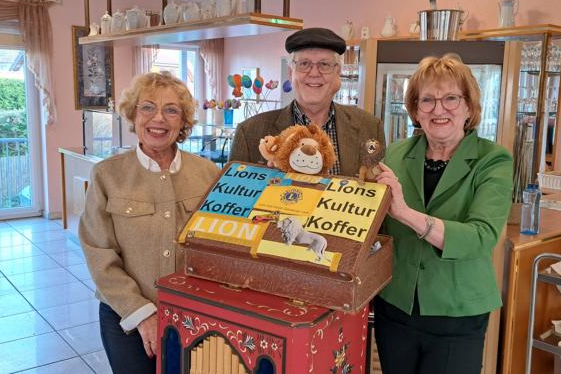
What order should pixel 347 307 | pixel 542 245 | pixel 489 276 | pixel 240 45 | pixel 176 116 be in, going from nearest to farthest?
pixel 347 307 → pixel 489 276 → pixel 176 116 → pixel 542 245 → pixel 240 45

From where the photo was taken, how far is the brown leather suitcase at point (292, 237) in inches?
44.3

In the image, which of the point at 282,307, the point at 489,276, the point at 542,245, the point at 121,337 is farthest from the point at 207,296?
the point at 542,245

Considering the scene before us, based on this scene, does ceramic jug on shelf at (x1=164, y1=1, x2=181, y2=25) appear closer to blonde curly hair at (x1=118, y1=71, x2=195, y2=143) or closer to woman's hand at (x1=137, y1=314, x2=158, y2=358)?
blonde curly hair at (x1=118, y1=71, x2=195, y2=143)

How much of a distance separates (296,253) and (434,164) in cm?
62

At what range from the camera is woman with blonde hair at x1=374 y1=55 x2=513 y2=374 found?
1.46 metres

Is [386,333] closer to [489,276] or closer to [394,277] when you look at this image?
[394,277]

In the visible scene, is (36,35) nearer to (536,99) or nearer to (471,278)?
(536,99)

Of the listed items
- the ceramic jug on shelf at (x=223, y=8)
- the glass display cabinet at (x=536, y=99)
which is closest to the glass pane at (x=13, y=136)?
the ceramic jug on shelf at (x=223, y=8)

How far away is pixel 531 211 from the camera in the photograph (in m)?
2.30

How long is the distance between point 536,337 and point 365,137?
4.27 ft

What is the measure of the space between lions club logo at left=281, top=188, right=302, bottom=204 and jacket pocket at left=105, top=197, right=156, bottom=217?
50 cm

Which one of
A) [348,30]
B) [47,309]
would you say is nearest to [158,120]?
[47,309]

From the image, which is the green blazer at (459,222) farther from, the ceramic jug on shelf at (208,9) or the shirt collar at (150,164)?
the ceramic jug on shelf at (208,9)

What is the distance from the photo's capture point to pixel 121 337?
1590 millimetres
